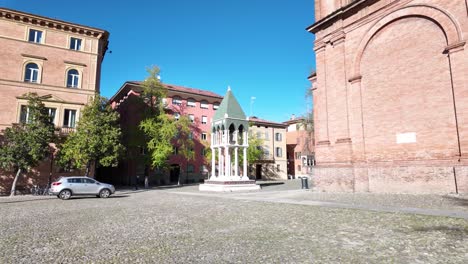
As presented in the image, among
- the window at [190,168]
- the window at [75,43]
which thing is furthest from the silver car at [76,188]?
the window at [190,168]

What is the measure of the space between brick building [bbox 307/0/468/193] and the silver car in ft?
49.2

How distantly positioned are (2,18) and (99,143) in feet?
49.4

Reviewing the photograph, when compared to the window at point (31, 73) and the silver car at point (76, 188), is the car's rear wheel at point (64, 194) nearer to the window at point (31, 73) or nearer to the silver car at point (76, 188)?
the silver car at point (76, 188)

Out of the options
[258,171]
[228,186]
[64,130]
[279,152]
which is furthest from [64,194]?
[279,152]

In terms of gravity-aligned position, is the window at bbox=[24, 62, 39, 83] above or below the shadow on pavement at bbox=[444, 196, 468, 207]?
above

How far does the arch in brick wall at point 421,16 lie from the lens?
45.3ft

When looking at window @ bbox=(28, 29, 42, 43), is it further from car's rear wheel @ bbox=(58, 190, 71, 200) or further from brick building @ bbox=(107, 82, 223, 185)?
car's rear wheel @ bbox=(58, 190, 71, 200)

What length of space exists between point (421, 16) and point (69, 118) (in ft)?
97.3

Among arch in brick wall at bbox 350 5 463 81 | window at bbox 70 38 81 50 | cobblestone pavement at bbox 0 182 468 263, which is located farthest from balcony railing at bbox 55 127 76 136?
arch in brick wall at bbox 350 5 463 81

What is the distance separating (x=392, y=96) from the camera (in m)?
16.0

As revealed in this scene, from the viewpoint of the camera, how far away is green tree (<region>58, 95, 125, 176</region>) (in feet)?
79.3

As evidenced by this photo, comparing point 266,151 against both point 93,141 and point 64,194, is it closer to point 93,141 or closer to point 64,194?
point 93,141

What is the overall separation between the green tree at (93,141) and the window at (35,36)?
28.3 ft

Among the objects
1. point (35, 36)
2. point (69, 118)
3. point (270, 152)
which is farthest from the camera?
point (270, 152)
